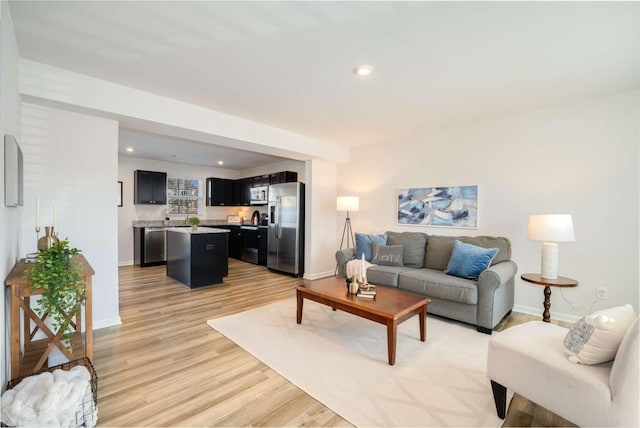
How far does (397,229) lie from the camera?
4.77 metres

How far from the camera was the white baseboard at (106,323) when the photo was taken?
9.73ft

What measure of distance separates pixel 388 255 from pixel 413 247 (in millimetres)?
408

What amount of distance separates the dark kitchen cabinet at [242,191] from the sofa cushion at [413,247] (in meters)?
4.40

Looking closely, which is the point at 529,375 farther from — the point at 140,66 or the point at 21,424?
the point at 140,66

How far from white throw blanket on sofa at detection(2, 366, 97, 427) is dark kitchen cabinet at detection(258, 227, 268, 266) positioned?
15.4ft

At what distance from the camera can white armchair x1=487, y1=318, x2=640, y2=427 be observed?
4.15 feet

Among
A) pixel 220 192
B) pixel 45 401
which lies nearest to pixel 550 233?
pixel 45 401

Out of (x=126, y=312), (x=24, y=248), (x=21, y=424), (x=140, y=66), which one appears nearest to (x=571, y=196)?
(x=140, y=66)

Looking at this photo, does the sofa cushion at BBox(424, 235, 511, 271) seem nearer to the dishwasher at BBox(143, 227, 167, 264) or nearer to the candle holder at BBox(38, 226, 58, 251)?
the candle holder at BBox(38, 226, 58, 251)

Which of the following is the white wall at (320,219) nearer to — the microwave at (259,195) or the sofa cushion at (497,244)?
the microwave at (259,195)

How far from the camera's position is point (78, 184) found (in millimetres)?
2854

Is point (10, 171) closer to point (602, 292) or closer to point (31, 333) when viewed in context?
point (31, 333)

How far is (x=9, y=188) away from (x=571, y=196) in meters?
4.93

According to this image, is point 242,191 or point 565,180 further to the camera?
point 242,191
